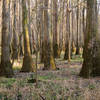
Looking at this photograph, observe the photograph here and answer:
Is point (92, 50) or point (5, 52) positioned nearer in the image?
point (92, 50)

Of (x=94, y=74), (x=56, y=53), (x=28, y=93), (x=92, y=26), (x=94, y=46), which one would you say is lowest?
(x=56, y=53)

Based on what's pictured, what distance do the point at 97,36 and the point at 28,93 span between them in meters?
4.96

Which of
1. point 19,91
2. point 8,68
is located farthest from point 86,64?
point 19,91

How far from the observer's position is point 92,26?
9.88m

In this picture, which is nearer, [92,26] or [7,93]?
[7,93]

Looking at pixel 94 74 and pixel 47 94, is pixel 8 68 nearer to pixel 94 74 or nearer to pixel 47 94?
pixel 94 74

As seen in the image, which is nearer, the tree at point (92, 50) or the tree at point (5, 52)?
the tree at point (92, 50)

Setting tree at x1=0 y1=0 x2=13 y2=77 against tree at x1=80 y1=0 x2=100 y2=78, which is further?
tree at x1=0 y1=0 x2=13 y2=77

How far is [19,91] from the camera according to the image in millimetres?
6355

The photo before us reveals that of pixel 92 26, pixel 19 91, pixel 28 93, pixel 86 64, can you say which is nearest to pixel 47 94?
pixel 28 93

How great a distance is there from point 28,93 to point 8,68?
4337 mm

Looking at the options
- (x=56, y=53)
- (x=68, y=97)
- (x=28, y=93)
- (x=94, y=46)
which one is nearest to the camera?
(x=68, y=97)

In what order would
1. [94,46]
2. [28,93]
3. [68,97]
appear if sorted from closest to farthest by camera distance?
[68,97]
[28,93]
[94,46]

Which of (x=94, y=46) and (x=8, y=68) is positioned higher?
(x=94, y=46)
